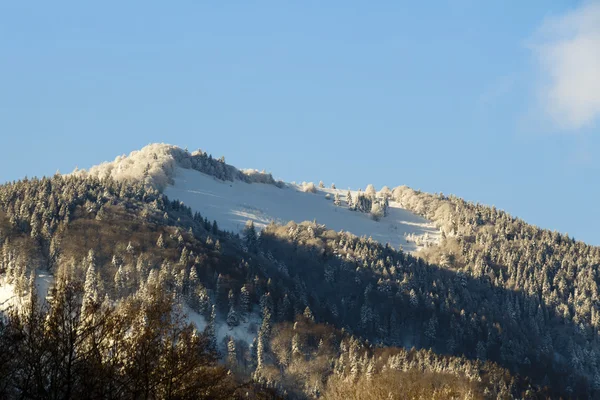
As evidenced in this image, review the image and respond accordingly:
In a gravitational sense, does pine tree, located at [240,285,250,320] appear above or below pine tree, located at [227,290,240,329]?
above

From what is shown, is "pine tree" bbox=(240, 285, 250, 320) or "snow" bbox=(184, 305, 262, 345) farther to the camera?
"pine tree" bbox=(240, 285, 250, 320)

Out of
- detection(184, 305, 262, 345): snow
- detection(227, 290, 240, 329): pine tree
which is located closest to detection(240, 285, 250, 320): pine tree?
detection(184, 305, 262, 345): snow

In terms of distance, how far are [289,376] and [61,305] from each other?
129 meters

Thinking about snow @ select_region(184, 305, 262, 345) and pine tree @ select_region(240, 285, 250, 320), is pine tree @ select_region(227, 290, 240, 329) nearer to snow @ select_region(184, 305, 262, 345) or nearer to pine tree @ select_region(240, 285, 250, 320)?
snow @ select_region(184, 305, 262, 345)

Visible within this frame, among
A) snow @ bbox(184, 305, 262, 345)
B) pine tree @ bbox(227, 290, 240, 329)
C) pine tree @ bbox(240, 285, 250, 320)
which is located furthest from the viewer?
pine tree @ bbox(240, 285, 250, 320)

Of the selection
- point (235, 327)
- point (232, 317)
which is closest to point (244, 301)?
point (232, 317)

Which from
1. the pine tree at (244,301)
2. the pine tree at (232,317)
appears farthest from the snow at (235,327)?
the pine tree at (244,301)

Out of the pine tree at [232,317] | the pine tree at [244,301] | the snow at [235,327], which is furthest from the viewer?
the pine tree at [244,301]

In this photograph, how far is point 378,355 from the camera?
17975 centimetres

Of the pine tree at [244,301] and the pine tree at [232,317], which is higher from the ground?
the pine tree at [244,301]

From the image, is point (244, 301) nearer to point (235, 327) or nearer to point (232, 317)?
point (232, 317)

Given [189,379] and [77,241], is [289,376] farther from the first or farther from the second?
[189,379]

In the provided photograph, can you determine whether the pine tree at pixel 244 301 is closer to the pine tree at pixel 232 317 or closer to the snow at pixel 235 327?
the snow at pixel 235 327

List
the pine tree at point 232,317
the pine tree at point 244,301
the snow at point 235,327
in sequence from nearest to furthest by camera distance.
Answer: the snow at point 235,327 → the pine tree at point 232,317 → the pine tree at point 244,301
